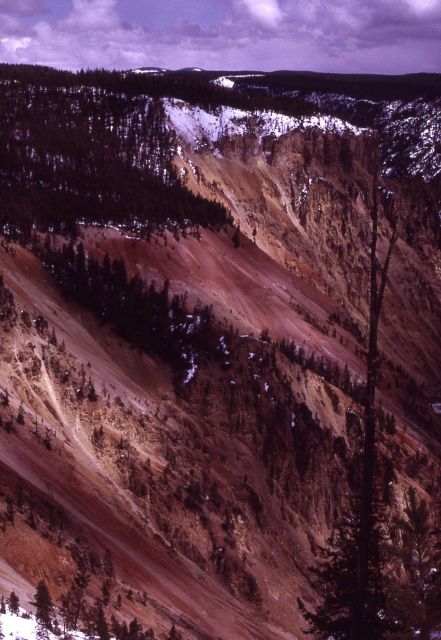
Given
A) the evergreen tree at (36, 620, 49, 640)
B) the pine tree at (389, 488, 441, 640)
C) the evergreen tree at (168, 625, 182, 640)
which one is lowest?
the evergreen tree at (168, 625, 182, 640)

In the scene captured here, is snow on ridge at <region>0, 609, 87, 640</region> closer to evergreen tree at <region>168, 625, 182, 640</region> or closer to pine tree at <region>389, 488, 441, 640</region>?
evergreen tree at <region>168, 625, 182, 640</region>

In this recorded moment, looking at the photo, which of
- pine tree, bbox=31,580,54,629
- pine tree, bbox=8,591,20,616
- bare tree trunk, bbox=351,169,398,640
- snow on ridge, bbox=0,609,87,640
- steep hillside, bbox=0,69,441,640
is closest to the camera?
bare tree trunk, bbox=351,169,398,640

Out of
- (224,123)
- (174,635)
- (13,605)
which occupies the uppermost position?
(224,123)

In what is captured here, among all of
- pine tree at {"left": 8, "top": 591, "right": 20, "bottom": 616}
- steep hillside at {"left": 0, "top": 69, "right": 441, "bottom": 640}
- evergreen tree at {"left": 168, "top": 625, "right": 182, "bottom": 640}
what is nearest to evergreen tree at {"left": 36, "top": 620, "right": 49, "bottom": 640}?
pine tree at {"left": 8, "top": 591, "right": 20, "bottom": 616}

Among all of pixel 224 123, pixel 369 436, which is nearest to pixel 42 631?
pixel 369 436

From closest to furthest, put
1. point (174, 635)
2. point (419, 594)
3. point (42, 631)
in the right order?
point (42, 631) → point (419, 594) → point (174, 635)

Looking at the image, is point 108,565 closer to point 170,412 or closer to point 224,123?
point 170,412

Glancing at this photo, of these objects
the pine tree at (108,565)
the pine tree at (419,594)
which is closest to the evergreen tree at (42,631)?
the pine tree at (419,594)

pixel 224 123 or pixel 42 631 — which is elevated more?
pixel 224 123
